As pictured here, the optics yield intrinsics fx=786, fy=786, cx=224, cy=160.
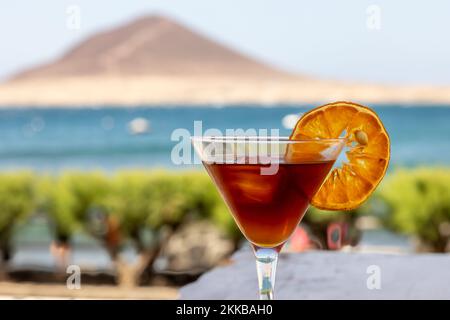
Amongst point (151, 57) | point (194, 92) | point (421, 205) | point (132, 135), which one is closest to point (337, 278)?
point (421, 205)

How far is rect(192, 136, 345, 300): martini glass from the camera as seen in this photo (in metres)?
1.60

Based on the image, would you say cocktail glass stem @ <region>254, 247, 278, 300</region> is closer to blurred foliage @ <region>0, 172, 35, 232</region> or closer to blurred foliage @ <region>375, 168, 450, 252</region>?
blurred foliage @ <region>375, 168, 450, 252</region>

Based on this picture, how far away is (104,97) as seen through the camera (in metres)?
57.7

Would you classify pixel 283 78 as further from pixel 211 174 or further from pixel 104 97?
pixel 211 174

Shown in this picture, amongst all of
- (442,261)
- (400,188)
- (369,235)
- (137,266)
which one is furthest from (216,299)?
(369,235)

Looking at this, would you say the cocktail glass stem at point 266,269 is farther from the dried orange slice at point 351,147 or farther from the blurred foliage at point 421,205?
the blurred foliage at point 421,205

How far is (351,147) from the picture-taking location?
74.3 inches

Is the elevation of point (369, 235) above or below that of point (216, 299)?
below

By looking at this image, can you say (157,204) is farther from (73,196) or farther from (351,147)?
(351,147)

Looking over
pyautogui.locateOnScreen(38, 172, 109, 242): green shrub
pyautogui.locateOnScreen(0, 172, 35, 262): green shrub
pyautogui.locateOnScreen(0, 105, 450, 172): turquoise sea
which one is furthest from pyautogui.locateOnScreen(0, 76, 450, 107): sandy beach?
pyautogui.locateOnScreen(38, 172, 109, 242): green shrub

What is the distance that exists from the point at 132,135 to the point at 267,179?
36.3 meters

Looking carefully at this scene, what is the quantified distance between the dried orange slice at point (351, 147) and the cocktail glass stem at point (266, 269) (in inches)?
8.8

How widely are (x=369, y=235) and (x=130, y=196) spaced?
439cm

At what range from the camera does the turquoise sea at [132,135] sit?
31562 millimetres
